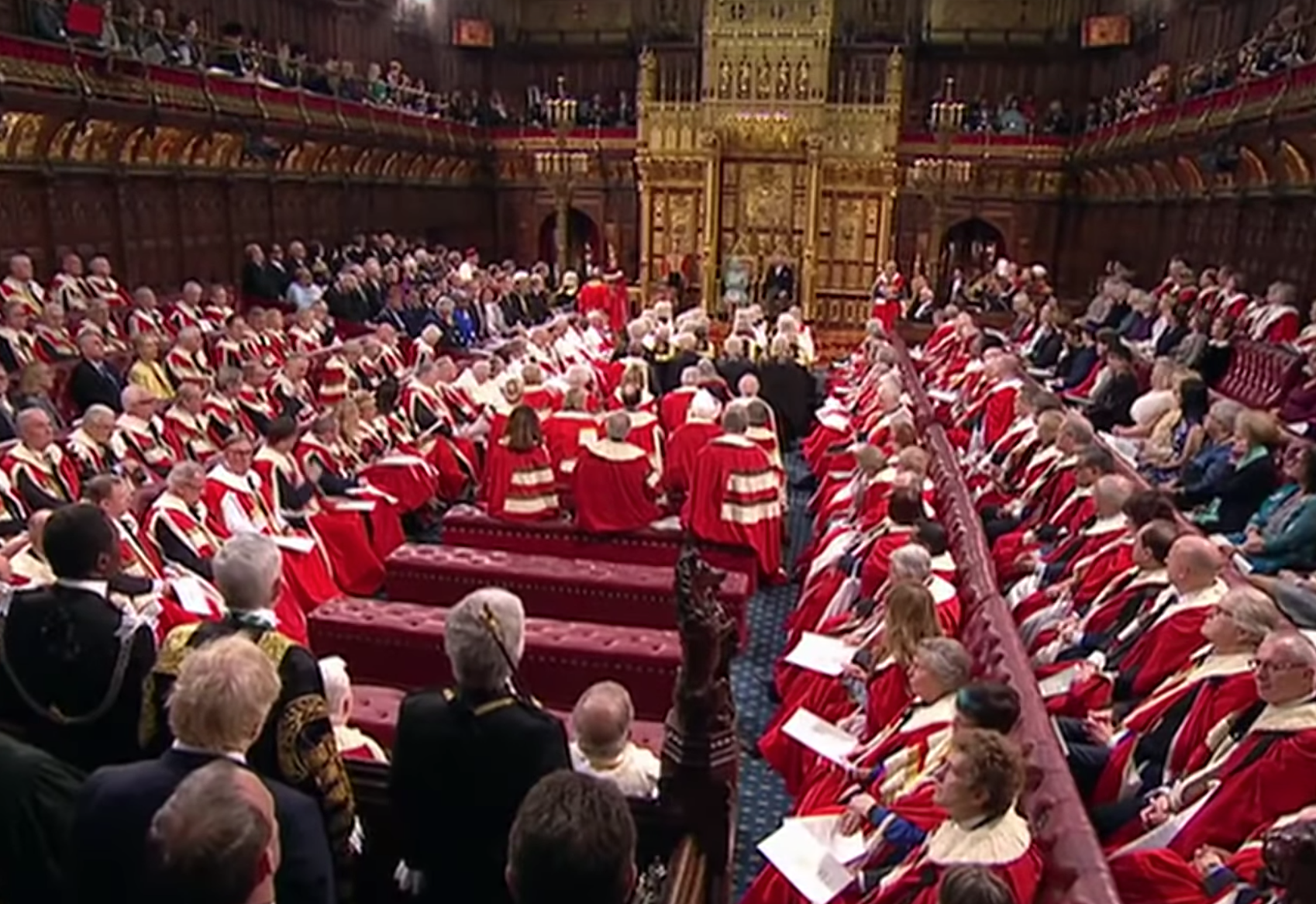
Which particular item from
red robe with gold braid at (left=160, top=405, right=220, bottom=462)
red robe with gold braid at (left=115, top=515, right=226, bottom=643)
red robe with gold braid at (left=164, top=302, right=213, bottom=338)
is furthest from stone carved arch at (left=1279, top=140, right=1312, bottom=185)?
red robe with gold braid at (left=164, top=302, right=213, bottom=338)

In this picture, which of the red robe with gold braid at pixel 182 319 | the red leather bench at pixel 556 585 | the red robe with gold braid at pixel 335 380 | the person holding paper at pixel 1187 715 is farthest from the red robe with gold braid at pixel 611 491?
the red robe with gold braid at pixel 182 319

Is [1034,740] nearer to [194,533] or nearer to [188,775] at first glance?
[188,775]

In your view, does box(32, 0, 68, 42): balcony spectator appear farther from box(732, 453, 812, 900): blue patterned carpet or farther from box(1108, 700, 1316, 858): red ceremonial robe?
box(1108, 700, 1316, 858): red ceremonial robe

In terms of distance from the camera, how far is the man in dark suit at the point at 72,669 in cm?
340

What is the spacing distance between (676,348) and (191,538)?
26.0 feet

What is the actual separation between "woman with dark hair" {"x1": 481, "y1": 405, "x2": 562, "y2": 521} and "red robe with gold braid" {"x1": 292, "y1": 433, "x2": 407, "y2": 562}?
0.97 metres

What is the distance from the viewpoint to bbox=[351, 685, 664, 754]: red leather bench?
208 inches

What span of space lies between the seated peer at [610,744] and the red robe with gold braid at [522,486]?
5333 millimetres

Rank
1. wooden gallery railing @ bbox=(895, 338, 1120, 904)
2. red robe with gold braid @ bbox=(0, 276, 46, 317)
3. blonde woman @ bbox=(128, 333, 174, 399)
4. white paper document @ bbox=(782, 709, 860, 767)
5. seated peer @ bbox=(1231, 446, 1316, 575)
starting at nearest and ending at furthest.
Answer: wooden gallery railing @ bbox=(895, 338, 1120, 904) < white paper document @ bbox=(782, 709, 860, 767) < seated peer @ bbox=(1231, 446, 1316, 575) < blonde woman @ bbox=(128, 333, 174, 399) < red robe with gold braid @ bbox=(0, 276, 46, 317)

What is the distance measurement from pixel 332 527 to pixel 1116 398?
765 centimetres

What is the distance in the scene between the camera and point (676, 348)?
45.8 ft

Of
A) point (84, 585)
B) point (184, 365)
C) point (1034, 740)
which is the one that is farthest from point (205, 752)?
point (184, 365)

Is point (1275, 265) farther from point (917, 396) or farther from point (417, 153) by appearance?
point (417, 153)

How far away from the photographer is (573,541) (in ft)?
29.1
